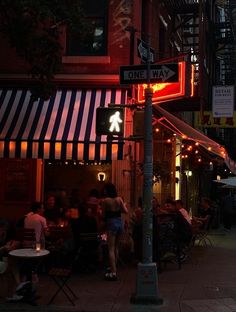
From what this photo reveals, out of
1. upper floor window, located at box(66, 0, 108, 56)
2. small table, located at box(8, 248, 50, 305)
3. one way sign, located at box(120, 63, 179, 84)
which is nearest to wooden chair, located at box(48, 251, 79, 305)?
small table, located at box(8, 248, 50, 305)

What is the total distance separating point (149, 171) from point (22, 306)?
3.00 m

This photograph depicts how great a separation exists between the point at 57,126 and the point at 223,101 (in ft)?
32.8

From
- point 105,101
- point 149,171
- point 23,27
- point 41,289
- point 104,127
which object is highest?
point 23,27

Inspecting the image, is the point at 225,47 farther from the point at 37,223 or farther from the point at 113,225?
the point at 37,223

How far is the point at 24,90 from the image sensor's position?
1499cm

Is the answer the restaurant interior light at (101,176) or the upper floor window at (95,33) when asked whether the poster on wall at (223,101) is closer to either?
the restaurant interior light at (101,176)

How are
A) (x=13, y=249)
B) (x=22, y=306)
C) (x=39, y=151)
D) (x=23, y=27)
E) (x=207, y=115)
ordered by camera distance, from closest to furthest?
(x=22, y=306)
(x=13, y=249)
(x=23, y=27)
(x=39, y=151)
(x=207, y=115)

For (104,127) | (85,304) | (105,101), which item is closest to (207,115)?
(105,101)

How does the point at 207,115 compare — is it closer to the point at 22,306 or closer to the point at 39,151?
the point at 39,151

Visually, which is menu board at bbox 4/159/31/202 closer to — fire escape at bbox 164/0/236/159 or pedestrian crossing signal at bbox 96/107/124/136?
pedestrian crossing signal at bbox 96/107/124/136

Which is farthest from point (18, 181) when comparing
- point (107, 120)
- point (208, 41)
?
point (208, 41)

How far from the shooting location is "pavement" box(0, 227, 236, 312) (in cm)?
912

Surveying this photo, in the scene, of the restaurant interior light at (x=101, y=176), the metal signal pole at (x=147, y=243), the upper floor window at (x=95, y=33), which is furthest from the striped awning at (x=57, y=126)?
the restaurant interior light at (x=101, y=176)

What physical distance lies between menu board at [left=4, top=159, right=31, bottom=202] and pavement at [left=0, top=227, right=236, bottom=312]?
3.69 meters
